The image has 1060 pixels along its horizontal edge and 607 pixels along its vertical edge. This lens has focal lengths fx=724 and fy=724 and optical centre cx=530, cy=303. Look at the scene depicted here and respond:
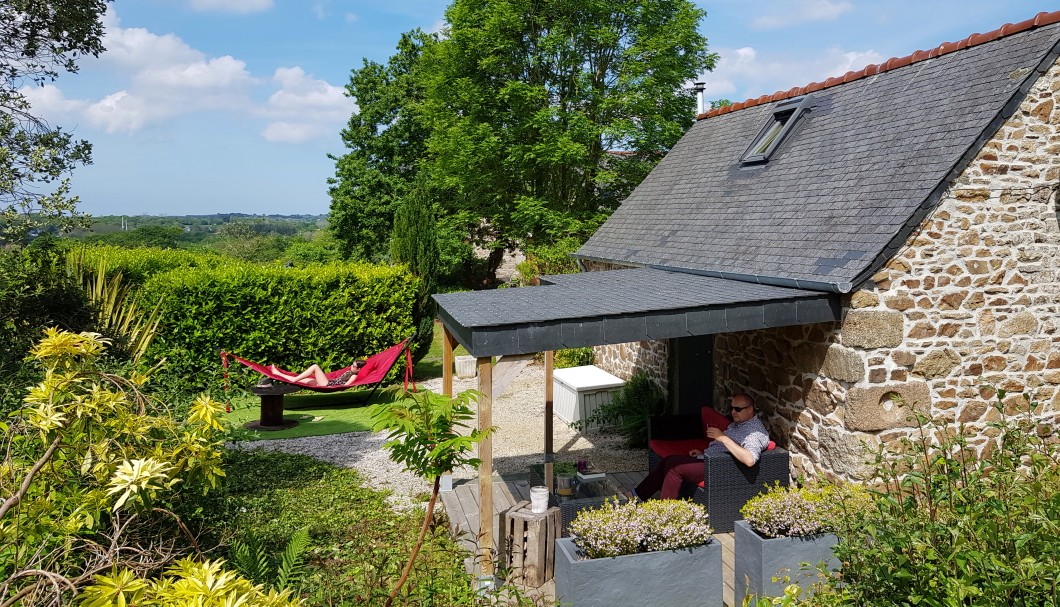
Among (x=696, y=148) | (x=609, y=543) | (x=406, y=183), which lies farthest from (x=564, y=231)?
(x=609, y=543)

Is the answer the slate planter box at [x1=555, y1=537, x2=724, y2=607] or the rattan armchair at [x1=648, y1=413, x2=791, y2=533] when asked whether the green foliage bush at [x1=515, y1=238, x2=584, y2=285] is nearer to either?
the rattan armchair at [x1=648, y1=413, x2=791, y2=533]

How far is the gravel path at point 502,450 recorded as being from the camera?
8617 millimetres

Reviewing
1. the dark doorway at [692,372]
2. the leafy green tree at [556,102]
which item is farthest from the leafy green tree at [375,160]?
the dark doorway at [692,372]

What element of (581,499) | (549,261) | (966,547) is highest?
(549,261)

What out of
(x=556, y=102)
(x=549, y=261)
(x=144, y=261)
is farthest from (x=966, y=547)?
(x=556, y=102)

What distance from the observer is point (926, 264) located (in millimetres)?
6227

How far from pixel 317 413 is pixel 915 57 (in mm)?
10275

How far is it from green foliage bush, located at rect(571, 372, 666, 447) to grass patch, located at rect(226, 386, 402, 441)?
10.1 ft

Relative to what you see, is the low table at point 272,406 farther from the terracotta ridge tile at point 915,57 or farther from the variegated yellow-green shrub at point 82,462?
the terracotta ridge tile at point 915,57

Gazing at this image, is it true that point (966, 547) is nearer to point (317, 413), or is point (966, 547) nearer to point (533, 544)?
point (533, 544)

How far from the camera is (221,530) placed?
489 centimetres

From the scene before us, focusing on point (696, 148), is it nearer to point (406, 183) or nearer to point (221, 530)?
point (221, 530)

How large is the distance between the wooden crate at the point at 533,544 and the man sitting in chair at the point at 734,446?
1.30 metres

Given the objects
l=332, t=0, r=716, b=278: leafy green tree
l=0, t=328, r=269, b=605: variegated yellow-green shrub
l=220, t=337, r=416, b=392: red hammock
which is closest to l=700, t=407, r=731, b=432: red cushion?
l=0, t=328, r=269, b=605: variegated yellow-green shrub
